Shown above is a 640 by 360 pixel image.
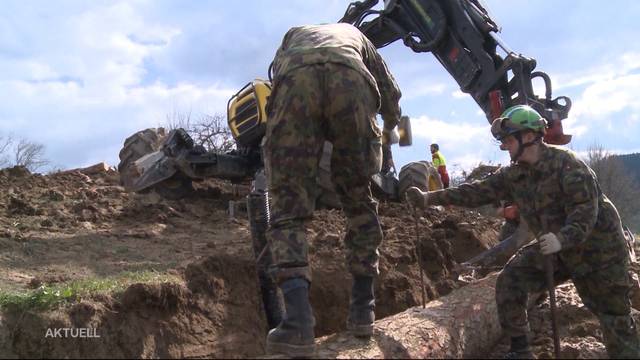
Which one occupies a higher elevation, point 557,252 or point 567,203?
point 567,203

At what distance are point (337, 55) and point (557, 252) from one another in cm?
218

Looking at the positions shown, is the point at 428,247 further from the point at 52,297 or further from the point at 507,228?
the point at 52,297

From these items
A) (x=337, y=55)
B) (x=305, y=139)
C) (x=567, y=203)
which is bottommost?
(x=567, y=203)

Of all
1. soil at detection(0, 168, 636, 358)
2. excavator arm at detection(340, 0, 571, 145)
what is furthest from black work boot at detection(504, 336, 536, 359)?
excavator arm at detection(340, 0, 571, 145)

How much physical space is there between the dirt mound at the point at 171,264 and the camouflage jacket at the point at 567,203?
0.96m

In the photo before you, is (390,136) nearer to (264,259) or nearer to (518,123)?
(518,123)

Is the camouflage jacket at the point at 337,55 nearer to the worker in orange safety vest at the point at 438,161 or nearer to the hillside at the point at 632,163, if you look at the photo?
the worker in orange safety vest at the point at 438,161

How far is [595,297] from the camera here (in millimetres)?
5102

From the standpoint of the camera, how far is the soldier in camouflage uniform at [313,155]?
379 centimetres

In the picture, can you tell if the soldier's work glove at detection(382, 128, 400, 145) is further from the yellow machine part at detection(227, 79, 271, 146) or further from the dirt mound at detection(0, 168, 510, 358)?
the yellow machine part at detection(227, 79, 271, 146)

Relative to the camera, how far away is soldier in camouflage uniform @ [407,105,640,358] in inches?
193

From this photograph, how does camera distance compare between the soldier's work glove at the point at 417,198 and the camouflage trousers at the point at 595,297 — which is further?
the soldier's work glove at the point at 417,198

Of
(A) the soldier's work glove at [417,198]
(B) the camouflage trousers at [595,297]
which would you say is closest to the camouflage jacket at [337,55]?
(A) the soldier's work glove at [417,198]

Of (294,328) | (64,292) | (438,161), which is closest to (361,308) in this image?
(294,328)
